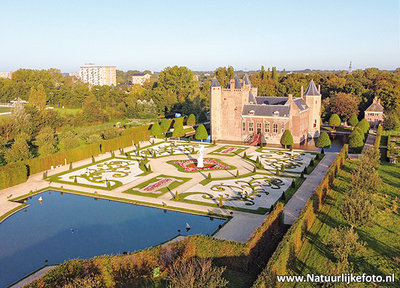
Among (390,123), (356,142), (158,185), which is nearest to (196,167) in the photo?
(158,185)

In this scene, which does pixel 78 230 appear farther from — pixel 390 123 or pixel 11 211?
pixel 390 123

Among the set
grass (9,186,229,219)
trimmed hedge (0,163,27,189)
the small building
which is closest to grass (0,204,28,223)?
grass (9,186,229,219)

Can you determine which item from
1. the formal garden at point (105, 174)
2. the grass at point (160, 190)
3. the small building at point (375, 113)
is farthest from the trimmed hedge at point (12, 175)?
the small building at point (375, 113)

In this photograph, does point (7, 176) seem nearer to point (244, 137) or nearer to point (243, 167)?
point (243, 167)

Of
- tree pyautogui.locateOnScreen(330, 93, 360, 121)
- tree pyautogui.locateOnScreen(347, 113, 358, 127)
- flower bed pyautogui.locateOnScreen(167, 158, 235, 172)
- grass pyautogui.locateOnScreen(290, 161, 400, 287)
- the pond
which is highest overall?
tree pyautogui.locateOnScreen(330, 93, 360, 121)

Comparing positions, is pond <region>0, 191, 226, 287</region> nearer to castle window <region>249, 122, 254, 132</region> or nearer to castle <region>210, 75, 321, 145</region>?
castle <region>210, 75, 321, 145</region>

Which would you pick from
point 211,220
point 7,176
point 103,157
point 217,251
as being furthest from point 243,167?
point 7,176
